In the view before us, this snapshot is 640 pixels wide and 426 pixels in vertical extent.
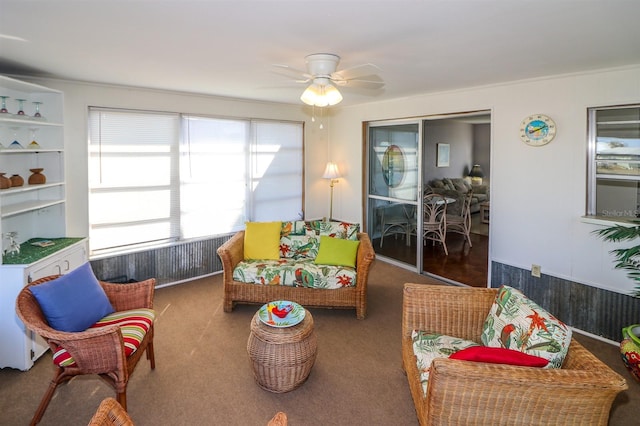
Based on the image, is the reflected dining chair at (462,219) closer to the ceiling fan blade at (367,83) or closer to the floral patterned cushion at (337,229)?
the floral patterned cushion at (337,229)

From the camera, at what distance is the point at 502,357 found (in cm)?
180

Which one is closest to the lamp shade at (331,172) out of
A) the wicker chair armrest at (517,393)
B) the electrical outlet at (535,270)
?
the electrical outlet at (535,270)

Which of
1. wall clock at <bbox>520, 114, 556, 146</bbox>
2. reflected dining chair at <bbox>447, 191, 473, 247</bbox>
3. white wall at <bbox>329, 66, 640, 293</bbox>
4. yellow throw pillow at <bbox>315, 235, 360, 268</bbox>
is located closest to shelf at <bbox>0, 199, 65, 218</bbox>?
yellow throw pillow at <bbox>315, 235, 360, 268</bbox>

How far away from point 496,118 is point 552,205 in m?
1.07

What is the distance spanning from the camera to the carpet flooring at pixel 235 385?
2369mm

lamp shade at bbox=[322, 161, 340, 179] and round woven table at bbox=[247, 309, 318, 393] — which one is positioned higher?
lamp shade at bbox=[322, 161, 340, 179]

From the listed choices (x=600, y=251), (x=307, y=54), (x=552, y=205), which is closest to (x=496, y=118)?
(x=552, y=205)

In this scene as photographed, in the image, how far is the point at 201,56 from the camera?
294 centimetres

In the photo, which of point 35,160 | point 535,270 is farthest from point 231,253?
point 535,270

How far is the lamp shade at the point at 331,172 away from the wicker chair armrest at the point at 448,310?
3565mm

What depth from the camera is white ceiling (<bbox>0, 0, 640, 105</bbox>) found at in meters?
1.99

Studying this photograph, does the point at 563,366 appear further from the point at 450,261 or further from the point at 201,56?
the point at 450,261

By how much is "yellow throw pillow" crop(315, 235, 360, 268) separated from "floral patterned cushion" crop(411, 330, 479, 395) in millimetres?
1517

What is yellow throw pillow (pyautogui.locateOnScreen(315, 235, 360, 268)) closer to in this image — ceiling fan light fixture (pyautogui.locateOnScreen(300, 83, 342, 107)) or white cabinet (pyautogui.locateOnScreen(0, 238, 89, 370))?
ceiling fan light fixture (pyautogui.locateOnScreen(300, 83, 342, 107))
